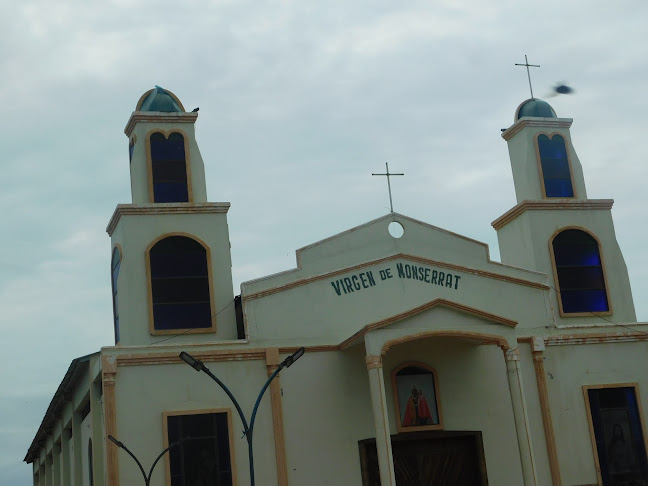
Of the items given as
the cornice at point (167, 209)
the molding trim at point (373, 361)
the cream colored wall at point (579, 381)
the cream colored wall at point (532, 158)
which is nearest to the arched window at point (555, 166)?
the cream colored wall at point (532, 158)

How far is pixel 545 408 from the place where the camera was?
98.4 ft

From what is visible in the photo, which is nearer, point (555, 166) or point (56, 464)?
point (555, 166)

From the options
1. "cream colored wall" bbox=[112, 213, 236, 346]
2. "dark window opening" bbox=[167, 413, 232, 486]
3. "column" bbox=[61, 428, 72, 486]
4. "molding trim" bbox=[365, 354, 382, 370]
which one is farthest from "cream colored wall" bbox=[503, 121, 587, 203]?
"column" bbox=[61, 428, 72, 486]

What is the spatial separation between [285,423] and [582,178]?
13.5m

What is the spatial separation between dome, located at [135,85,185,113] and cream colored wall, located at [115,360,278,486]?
8567mm

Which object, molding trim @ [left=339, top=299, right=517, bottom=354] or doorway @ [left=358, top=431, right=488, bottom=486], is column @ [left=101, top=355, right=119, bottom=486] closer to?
molding trim @ [left=339, top=299, right=517, bottom=354]

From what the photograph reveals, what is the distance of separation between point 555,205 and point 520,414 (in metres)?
8.28

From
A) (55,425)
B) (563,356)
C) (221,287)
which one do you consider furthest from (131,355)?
(55,425)

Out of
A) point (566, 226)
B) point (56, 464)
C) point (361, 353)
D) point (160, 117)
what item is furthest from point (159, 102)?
point (56, 464)

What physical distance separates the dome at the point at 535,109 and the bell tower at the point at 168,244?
35.9 ft

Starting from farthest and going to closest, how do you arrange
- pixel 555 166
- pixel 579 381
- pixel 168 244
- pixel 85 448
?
pixel 555 166, pixel 85 448, pixel 579 381, pixel 168 244

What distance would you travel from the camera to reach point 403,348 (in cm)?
2983

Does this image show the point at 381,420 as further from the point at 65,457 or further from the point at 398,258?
the point at 65,457

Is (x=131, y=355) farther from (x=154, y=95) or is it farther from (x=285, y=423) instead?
(x=154, y=95)
